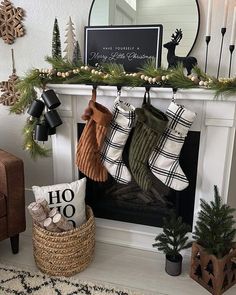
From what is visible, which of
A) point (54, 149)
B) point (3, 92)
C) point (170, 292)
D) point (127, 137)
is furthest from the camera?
point (3, 92)

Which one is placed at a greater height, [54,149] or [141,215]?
[54,149]

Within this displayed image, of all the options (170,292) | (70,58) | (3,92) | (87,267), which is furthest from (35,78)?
(170,292)

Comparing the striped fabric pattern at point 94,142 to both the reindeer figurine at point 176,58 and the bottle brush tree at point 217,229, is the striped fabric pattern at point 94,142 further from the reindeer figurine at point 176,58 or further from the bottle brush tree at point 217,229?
the bottle brush tree at point 217,229

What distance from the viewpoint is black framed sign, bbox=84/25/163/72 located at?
1.67 meters

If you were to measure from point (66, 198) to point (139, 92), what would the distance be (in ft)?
2.52

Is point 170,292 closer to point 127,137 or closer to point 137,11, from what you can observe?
point 127,137

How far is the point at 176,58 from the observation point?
1.65 metres

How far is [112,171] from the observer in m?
1.78

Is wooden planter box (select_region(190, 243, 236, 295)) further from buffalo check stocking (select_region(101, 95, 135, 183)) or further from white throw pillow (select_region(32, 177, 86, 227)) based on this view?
white throw pillow (select_region(32, 177, 86, 227))

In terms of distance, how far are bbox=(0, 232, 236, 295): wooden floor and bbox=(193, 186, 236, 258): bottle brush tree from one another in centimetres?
27

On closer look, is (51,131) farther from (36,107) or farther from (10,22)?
(10,22)

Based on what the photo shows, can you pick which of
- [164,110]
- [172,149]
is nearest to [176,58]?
[164,110]

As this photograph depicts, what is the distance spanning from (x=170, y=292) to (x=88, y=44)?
1.51m

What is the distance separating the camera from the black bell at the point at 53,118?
1.76m
